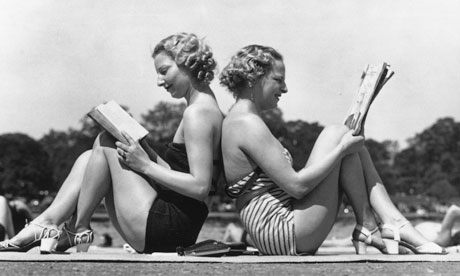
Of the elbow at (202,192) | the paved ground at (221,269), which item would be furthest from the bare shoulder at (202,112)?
the paved ground at (221,269)

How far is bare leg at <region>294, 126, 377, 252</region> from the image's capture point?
5148 millimetres

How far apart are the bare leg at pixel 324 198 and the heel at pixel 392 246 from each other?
37 cm

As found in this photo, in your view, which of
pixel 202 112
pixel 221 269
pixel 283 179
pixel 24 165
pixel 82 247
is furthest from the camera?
pixel 24 165

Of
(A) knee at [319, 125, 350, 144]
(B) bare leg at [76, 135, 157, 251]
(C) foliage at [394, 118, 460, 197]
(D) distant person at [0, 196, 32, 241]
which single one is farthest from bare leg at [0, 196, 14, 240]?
(C) foliage at [394, 118, 460, 197]

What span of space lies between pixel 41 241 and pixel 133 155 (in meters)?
0.92

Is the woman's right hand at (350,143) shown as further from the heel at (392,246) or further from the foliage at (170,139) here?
the foliage at (170,139)

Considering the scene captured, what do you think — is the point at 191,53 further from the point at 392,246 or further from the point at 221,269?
the point at 392,246

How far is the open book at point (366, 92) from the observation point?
207 inches

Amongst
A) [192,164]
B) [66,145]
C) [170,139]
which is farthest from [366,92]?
[66,145]

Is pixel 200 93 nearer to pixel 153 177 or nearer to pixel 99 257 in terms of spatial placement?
pixel 153 177

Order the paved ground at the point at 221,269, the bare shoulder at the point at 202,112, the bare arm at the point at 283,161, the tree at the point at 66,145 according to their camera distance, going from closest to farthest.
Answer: the paved ground at the point at 221,269
the bare arm at the point at 283,161
the bare shoulder at the point at 202,112
the tree at the point at 66,145

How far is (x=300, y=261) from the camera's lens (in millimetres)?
4703

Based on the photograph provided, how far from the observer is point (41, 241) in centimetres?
529

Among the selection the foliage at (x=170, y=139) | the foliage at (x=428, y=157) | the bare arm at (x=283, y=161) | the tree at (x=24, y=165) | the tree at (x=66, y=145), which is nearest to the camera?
the bare arm at (x=283, y=161)
